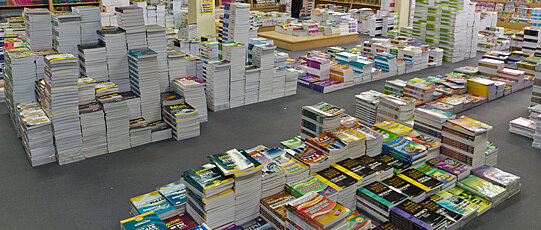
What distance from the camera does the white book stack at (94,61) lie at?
4980mm

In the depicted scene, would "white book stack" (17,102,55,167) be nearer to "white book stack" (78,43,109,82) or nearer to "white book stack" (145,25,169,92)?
"white book stack" (78,43,109,82)

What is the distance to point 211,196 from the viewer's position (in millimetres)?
2867

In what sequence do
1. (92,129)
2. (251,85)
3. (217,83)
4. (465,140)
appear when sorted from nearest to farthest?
(465,140)
(92,129)
(217,83)
(251,85)

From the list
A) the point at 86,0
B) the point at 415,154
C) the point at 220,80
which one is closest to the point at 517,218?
the point at 415,154

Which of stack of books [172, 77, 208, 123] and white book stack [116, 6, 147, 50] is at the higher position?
white book stack [116, 6, 147, 50]

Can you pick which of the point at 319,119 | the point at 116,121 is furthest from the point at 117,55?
the point at 319,119

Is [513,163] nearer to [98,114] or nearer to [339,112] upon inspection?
[339,112]

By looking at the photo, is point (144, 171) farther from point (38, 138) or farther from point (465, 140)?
point (465, 140)

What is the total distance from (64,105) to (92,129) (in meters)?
0.38

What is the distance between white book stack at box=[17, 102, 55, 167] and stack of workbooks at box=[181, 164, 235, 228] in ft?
6.88

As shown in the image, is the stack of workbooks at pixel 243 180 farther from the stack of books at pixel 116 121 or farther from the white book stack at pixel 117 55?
the white book stack at pixel 117 55

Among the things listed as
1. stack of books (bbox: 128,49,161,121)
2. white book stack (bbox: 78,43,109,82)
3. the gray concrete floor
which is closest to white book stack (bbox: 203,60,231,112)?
the gray concrete floor

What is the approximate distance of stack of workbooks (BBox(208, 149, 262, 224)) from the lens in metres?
2.94

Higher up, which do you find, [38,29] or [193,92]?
[38,29]
